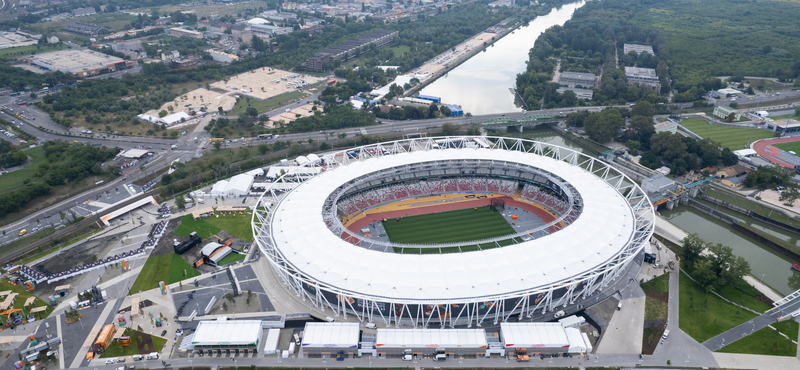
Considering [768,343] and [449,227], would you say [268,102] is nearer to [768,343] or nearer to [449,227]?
[449,227]

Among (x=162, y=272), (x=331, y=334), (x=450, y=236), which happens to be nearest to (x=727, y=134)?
(x=450, y=236)

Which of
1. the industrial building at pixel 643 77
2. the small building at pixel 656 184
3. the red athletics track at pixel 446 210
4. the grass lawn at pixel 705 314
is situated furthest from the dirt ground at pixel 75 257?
the industrial building at pixel 643 77

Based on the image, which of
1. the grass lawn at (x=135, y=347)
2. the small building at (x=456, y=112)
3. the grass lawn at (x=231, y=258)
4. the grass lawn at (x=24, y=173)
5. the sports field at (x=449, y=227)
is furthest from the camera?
the small building at (x=456, y=112)

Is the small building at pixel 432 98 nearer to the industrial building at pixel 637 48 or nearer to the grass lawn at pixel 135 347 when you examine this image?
the industrial building at pixel 637 48

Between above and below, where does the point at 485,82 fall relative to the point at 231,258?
below

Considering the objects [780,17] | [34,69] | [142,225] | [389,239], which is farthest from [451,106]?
[780,17]
